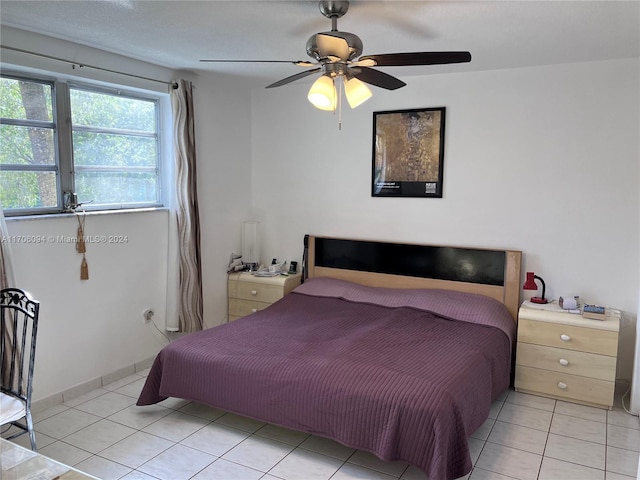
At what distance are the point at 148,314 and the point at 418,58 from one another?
111 inches

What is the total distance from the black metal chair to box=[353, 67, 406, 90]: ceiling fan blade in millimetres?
1918

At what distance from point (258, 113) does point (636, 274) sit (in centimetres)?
341

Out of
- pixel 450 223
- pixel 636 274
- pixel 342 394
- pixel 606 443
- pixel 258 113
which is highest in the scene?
pixel 258 113

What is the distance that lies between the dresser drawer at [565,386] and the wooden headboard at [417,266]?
476 mm

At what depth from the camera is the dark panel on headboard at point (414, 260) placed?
3.85m

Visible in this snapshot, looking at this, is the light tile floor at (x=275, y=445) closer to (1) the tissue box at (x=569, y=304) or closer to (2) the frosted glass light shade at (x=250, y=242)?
(1) the tissue box at (x=569, y=304)

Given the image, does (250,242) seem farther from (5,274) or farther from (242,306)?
(5,274)

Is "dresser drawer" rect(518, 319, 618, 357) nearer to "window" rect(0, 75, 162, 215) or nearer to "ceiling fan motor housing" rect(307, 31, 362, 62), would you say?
"ceiling fan motor housing" rect(307, 31, 362, 62)

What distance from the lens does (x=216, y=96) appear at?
4363 mm

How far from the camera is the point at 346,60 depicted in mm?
2336

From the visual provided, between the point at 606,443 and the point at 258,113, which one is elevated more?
the point at 258,113

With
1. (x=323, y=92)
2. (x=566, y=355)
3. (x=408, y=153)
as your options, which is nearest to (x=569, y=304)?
(x=566, y=355)

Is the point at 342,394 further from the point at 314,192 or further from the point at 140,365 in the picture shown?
the point at 314,192

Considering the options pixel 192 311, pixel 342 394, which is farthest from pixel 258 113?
pixel 342 394
